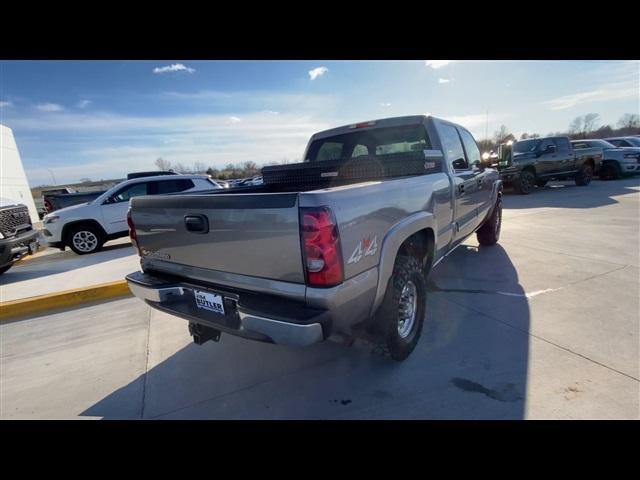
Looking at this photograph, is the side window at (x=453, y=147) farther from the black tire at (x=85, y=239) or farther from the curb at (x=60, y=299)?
the black tire at (x=85, y=239)

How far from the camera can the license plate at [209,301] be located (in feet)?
7.03

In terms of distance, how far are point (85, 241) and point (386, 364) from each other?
8.64 metres

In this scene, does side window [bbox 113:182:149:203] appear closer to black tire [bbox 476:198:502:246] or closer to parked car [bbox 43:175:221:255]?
parked car [bbox 43:175:221:255]

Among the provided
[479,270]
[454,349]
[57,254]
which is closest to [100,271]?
[57,254]

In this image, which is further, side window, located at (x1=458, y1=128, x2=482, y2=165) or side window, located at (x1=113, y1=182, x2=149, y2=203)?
side window, located at (x1=113, y1=182, x2=149, y2=203)

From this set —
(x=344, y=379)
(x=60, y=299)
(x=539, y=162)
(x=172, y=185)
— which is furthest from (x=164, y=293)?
(x=539, y=162)

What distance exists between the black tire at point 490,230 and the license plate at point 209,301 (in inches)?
198

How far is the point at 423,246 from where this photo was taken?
3.12m

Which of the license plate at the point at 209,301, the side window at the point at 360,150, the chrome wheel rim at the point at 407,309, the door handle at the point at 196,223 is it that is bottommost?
the chrome wheel rim at the point at 407,309

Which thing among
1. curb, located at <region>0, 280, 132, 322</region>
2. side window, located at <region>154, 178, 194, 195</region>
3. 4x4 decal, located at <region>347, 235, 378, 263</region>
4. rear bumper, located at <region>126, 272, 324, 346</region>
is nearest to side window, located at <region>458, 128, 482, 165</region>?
4x4 decal, located at <region>347, 235, 378, 263</region>

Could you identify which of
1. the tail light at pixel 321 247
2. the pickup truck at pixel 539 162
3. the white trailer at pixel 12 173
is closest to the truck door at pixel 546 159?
the pickup truck at pixel 539 162

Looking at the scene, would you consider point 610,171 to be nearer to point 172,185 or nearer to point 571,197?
point 571,197

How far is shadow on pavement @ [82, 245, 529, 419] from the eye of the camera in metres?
2.17

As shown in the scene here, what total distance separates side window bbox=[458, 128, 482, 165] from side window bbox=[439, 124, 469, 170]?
24 cm
